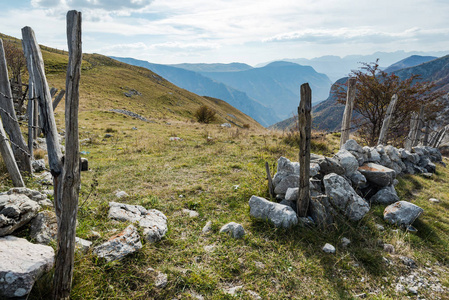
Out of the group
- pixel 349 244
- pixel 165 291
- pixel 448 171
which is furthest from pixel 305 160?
pixel 448 171

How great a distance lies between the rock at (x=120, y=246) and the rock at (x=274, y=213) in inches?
98.5

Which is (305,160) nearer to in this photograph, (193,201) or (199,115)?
(193,201)

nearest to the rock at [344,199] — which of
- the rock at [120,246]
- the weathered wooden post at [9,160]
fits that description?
the rock at [120,246]

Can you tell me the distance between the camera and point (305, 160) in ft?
15.8

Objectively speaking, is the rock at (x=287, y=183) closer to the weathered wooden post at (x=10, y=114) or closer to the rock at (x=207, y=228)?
the rock at (x=207, y=228)

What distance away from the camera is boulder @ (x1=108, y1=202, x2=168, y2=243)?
4246 millimetres

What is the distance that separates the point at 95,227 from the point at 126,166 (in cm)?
514

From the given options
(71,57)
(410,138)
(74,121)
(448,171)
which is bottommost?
(448,171)

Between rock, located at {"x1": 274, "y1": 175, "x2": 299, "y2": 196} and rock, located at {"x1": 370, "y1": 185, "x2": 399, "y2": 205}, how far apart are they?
2.33 m

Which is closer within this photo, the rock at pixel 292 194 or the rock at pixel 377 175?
the rock at pixel 292 194

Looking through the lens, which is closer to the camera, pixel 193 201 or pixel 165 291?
pixel 165 291

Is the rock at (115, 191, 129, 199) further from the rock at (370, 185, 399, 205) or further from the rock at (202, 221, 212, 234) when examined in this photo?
the rock at (370, 185, 399, 205)

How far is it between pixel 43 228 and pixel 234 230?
10.4 feet

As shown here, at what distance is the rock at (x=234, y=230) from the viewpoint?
15.2 ft
